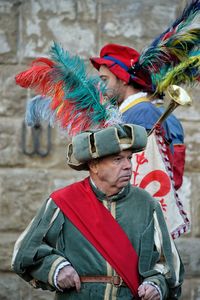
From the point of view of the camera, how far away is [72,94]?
5168 mm

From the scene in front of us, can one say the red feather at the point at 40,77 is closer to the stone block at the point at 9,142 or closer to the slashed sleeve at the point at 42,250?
the slashed sleeve at the point at 42,250

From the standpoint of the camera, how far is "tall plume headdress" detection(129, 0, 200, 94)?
5.74 metres

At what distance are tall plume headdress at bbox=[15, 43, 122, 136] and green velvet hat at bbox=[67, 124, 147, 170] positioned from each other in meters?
0.19

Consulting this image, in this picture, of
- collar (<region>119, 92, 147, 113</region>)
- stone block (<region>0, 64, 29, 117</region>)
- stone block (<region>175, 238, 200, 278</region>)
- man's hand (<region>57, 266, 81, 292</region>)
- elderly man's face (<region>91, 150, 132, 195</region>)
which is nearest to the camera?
man's hand (<region>57, 266, 81, 292</region>)

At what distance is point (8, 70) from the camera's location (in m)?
7.22

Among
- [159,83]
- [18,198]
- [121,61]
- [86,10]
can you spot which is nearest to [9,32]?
[86,10]

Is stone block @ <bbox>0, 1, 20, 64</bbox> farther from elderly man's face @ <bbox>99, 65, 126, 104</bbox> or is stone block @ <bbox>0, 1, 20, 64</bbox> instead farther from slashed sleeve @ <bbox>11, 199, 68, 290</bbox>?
slashed sleeve @ <bbox>11, 199, 68, 290</bbox>

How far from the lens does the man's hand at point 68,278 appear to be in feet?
15.3

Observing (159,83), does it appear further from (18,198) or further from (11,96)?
(18,198)

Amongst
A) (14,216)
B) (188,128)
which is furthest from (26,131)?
(188,128)

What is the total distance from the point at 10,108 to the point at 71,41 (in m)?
0.64

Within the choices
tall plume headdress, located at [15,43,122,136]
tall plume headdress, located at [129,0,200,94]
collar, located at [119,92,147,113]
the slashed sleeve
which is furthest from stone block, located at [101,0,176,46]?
the slashed sleeve

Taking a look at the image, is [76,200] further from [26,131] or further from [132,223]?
[26,131]

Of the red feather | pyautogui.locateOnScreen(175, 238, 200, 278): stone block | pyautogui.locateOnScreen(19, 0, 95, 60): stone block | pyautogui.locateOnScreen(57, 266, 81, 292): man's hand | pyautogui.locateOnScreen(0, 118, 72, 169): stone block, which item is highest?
the red feather
